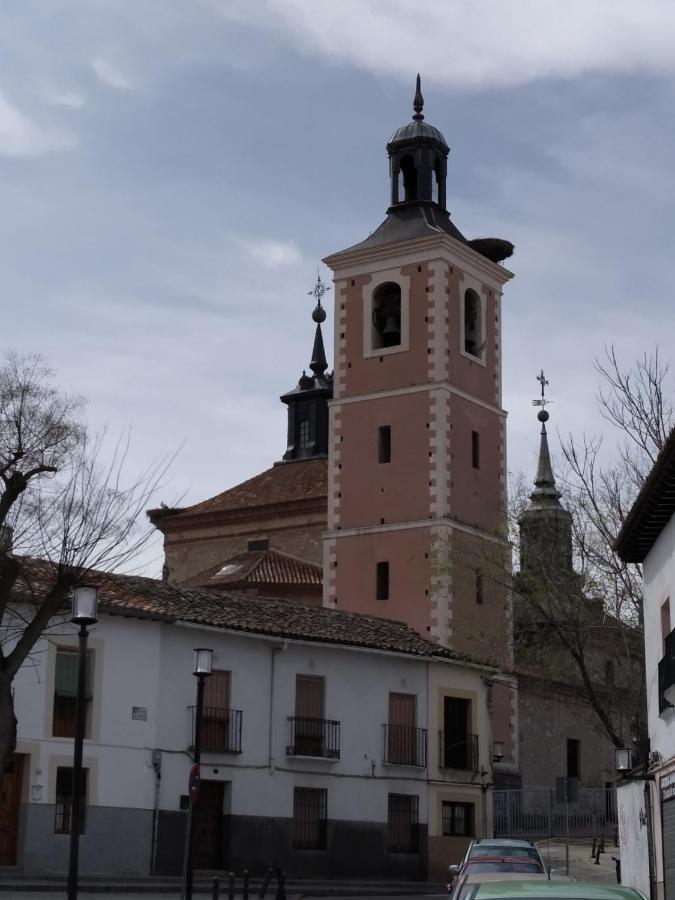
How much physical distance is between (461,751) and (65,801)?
12.7m

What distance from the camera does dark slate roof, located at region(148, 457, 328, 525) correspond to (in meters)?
55.9

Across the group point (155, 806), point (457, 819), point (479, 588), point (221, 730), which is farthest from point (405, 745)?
point (479, 588)

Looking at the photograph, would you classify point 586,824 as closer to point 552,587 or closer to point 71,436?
point 552,587

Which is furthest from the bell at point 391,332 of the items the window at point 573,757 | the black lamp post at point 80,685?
the black lamp post at point 80,685

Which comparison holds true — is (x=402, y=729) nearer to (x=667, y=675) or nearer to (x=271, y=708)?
(x=271, y=708)

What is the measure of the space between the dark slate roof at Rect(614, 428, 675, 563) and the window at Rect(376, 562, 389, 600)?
23.1 meters

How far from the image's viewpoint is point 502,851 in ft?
75.1

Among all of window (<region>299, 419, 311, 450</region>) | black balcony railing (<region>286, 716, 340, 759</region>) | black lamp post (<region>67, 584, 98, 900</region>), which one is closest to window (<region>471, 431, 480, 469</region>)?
black balcony railing (<region>286, 716, 340, 759</region>)

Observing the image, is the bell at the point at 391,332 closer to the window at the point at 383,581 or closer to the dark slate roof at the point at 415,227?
the dark slate roof at the point at 415,227

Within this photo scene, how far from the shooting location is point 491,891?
8797 millimetres

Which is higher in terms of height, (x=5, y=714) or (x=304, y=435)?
(x=304, y=435)

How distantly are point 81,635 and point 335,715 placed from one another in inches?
689

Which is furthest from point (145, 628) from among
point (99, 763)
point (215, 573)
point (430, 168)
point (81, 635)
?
point (430, 168)

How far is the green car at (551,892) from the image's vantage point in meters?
8.34
